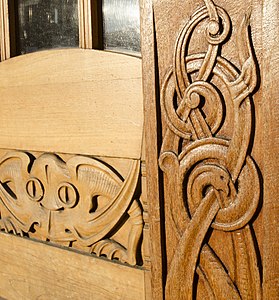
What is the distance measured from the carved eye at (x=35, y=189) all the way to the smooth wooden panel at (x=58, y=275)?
0.08m

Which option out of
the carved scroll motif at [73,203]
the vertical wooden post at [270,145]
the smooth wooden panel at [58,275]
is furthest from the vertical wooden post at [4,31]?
the vertical wooden post at [270,145]

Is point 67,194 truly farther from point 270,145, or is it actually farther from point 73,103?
point 270,145

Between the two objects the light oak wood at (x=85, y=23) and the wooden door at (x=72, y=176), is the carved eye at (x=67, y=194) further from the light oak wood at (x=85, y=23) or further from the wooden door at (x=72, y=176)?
the light oak wood at (x=85, y=23)

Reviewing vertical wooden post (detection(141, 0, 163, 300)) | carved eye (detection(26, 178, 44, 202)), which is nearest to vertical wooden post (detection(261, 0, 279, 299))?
vertical wooden post (detection(141, 0, 163, 300))

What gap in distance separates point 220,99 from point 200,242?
7.0 inches

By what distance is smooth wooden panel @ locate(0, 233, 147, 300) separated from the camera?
834 millimetres

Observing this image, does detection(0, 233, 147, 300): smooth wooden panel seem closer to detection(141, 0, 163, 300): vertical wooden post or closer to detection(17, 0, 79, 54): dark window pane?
detection(141, 0, 163, 300): vertical wooden post

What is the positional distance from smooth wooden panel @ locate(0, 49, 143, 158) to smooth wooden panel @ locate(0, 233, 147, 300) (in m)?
0.17

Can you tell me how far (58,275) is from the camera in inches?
36.5

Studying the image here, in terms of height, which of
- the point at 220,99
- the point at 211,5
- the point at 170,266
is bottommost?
the point at 170,266

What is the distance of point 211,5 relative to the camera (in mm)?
655

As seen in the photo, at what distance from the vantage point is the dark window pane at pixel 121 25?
31.2 inches

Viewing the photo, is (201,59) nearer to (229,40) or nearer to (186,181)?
(229,40)

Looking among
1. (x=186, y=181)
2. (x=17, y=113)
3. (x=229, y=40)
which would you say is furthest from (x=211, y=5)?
(x=17, y=113)
